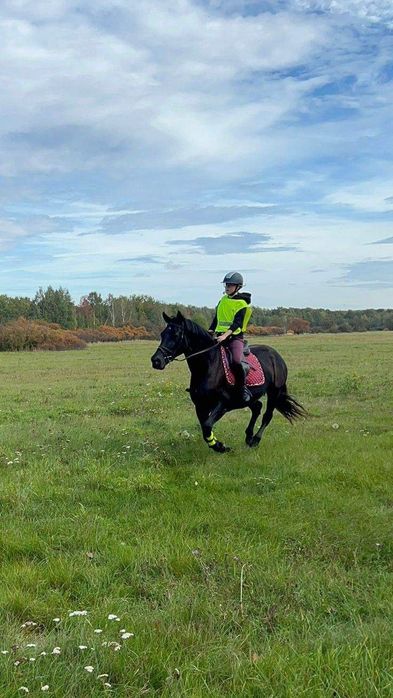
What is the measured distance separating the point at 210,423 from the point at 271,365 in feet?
8.97

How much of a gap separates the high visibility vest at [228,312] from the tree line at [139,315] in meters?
77.1

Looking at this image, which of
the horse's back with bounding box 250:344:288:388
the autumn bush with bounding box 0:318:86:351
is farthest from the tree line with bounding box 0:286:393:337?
the horse's back with bounding box 250:344:288:388

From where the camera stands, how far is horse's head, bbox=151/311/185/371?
29.4 ft

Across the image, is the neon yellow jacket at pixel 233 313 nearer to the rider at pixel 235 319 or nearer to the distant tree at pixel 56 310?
the rider at pixel 235 319

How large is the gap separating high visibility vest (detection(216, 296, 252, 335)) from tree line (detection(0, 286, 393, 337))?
253 ft

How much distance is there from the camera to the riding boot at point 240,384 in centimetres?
997

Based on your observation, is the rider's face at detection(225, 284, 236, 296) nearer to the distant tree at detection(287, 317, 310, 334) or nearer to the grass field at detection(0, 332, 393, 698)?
the grass field at detection(0, 332, 393, 698)

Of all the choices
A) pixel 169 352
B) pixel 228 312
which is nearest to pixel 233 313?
pixel 228 312

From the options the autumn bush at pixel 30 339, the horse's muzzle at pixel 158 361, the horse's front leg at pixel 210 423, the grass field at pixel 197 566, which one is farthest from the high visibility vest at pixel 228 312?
the autumn bush at pixel 30 339

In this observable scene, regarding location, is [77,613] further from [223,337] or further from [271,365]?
[271,365]

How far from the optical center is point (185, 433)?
1113 cm

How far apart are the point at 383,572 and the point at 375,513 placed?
1561 mm

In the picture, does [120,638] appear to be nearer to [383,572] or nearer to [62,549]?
[62,549]

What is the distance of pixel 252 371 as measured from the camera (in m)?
10.7
